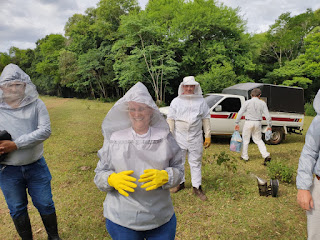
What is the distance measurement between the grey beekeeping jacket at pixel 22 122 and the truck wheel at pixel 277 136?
8.40 meters

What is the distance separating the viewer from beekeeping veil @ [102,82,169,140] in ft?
Result: 5.28

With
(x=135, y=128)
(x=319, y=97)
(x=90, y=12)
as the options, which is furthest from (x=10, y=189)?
(x=90, y=12)

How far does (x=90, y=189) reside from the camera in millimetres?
4520

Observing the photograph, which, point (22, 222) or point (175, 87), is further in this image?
point (175, 87)

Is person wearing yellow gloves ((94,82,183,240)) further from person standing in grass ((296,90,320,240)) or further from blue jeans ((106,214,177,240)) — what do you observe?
person standing in grass ((296,90,320,240))

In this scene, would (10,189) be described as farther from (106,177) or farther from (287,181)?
(287,181)

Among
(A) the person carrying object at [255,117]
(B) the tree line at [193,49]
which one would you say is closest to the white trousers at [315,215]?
(A) the person carrying object at [255,117]

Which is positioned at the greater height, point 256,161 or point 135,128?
point 135,128

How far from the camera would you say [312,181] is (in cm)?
191

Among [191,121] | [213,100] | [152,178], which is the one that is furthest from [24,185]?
[213,100]

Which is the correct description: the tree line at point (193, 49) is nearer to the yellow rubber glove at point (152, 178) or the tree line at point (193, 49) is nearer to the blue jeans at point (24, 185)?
the blue jeans at point (24, 185)

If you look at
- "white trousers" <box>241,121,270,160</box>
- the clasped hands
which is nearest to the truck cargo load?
"white trousers" <box>241,121,270,160</box>

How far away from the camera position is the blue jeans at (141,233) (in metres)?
1.61

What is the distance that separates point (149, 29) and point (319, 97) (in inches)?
859
